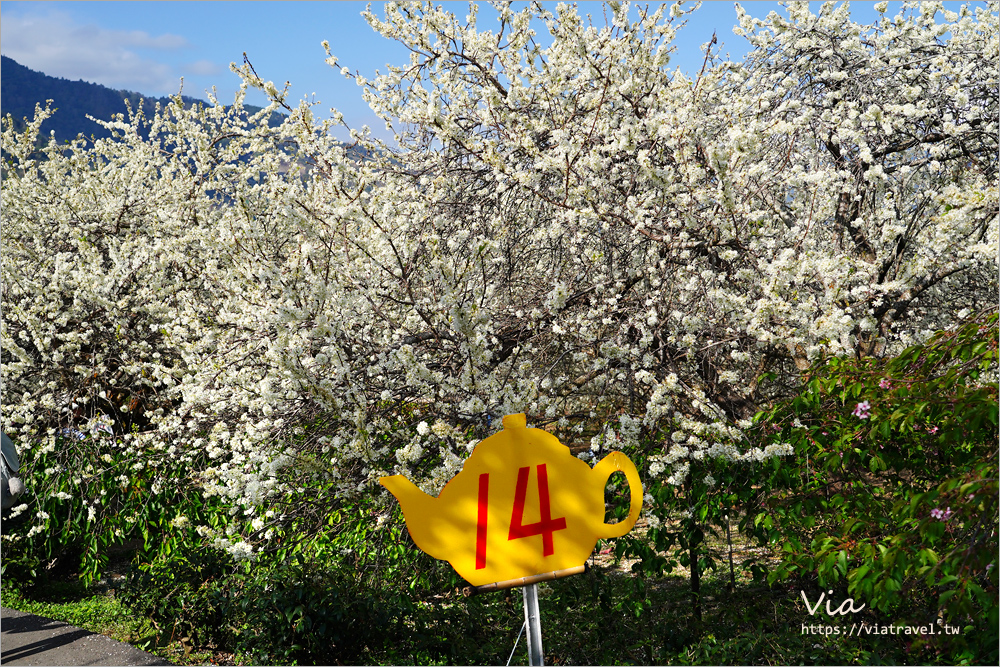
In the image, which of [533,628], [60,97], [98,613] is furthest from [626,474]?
[60,97]

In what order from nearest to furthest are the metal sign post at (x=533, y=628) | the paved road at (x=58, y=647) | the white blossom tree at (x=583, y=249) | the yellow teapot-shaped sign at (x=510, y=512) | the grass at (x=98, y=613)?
the yellow teapot-shaped sign at (x=510, y=512), the metal sign post at (x=533, y=628), the white blossom tree at (x=583, y=249), the paved road at (x=58, y=647), the grass at (x=98, y=613)

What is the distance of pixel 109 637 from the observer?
4449mm

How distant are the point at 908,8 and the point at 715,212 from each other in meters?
2.40

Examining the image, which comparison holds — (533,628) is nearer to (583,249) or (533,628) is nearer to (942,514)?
(942,514)

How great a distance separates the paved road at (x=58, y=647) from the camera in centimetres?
405

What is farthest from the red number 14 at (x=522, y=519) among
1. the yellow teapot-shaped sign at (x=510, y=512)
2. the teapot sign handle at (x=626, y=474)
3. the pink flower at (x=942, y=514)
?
the pink flower at (x=942, y=514)

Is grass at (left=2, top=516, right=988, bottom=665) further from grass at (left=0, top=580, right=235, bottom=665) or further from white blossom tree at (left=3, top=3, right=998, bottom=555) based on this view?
white blossom tree at (left=3, top=3, right=998, bottom=555)

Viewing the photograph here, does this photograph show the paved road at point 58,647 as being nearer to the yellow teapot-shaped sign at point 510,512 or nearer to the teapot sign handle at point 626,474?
the yellow teapot-shaped sign at point 510,512

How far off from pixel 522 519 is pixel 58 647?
3.65 metres

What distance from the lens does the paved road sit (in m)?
4.05

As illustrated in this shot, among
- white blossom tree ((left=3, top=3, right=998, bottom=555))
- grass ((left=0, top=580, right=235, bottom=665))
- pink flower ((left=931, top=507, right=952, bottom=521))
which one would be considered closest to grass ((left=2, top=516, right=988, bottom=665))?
grass ((left=0, top=580, right=235, bottom=665))

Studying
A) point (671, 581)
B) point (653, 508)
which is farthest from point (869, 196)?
point (671, 581)

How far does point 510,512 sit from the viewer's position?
2.22m

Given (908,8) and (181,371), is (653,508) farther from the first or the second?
(908,8)
